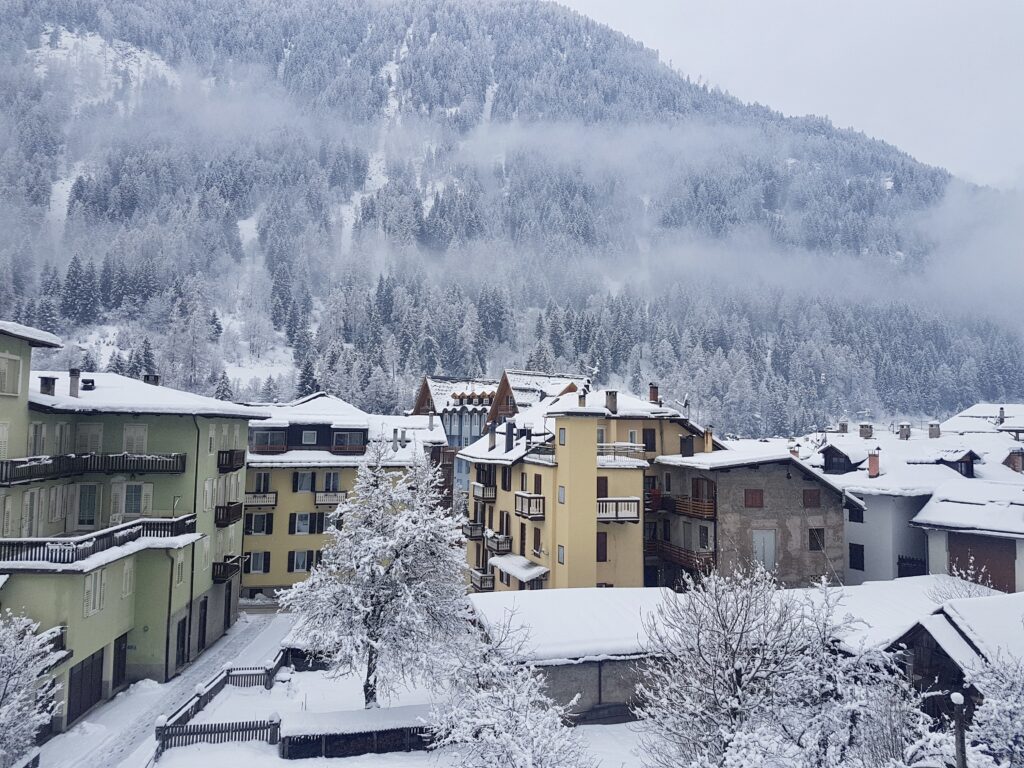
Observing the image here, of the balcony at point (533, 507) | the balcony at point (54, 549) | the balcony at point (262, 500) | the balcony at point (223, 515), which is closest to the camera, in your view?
the balcony at point (54, 549)

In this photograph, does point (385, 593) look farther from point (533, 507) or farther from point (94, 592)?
point (533, 507)

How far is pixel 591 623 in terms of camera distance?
3484 cm

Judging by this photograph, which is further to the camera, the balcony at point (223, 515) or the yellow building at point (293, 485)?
the yellow building at point (293, 485)

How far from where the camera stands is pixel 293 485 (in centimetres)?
6109

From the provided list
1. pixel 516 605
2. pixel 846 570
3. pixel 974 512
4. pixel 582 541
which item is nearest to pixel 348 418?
pixel 582 541

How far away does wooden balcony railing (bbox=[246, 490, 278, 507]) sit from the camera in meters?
58.4

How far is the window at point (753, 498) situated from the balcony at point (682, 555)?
436 centimetres

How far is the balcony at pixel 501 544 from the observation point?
55188mm

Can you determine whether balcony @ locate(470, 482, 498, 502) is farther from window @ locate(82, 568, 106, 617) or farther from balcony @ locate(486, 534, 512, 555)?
window @ locate(82, 568, 106, 617)

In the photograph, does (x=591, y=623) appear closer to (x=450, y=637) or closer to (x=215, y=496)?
(x=450, y=637)

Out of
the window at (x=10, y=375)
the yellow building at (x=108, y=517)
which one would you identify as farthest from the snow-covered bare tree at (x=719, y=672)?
the window at (x=10, y=375)

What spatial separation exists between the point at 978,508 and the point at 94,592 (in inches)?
2147

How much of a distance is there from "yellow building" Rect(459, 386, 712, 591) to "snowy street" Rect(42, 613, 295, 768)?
16769 mm

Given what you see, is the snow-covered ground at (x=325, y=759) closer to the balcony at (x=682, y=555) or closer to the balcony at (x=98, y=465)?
the balcony at (x=98, y=465)
